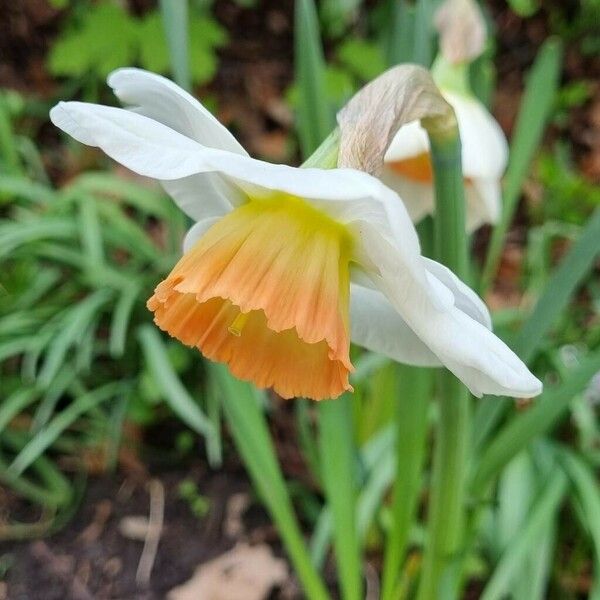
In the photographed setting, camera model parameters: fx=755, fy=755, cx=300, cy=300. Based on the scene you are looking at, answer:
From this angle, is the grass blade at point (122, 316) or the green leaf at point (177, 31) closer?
the green leaf at point (177, 31)

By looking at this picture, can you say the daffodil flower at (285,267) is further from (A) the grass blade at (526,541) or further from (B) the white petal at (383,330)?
(A) the grass blade at (526,541)

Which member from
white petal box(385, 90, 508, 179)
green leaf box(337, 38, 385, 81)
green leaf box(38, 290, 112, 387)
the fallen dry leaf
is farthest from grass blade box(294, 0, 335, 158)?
green leaf box(337, 38, 385, 81)

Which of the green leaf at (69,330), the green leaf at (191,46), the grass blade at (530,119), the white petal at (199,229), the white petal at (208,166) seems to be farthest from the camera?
the green leaf at (191,46)

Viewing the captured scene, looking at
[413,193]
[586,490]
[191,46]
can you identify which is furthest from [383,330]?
[191,46]

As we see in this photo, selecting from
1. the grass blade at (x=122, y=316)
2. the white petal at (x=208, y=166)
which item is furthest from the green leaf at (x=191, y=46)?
the white petal at (x=208, y=166)

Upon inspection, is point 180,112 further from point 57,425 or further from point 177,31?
point 57,425

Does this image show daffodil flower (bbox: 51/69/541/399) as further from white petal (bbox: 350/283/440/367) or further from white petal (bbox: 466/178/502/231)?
white petal (bbox: 466/178/502/231)

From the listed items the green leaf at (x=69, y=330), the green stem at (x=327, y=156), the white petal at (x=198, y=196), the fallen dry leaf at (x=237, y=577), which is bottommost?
the fallen dry leaf at (x=237, y=577)
